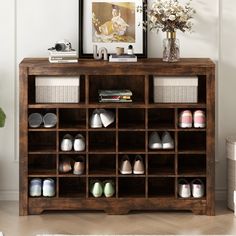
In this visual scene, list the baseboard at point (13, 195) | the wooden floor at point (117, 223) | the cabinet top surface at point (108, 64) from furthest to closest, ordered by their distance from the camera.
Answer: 1. the baseboard at point (13, 195)
2. the cabinet top surface at point (108, 64)
3. the wooden floor at point (117, 223)

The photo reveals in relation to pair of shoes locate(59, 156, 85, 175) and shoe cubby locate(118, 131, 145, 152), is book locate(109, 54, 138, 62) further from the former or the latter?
pair of shoes locate(59, 156, 85, 175)

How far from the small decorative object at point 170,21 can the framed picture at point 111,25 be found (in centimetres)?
17

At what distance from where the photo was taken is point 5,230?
4684mm

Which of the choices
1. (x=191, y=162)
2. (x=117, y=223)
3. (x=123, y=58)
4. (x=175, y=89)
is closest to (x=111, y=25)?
(x=123, y=58)

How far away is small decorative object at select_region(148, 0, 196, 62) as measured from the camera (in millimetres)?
5047

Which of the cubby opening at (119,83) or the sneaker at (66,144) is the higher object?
the cubby opening at (119,83)

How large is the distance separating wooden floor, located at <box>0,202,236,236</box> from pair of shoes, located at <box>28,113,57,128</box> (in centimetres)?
59

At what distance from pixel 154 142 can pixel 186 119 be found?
260 millimetres

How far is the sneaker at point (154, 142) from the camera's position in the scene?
505 centimetres

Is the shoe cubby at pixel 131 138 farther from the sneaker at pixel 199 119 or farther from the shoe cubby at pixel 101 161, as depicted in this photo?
the sneaker at pixel 199 119

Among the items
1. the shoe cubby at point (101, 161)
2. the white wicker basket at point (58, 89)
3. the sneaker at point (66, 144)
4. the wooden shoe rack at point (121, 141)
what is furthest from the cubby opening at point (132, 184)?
the white wicker basket at point (58, 89)

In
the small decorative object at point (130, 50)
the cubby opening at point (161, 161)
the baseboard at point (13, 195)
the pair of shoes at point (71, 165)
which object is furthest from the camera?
the baseboard at point (13, 195)

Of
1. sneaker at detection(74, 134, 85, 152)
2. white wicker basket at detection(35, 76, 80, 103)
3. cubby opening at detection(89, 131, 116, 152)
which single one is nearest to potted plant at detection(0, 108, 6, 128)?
white wicker basket at detection(35, 76, 80, 103)

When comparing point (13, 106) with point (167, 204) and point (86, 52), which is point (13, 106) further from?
point (167, 204)
